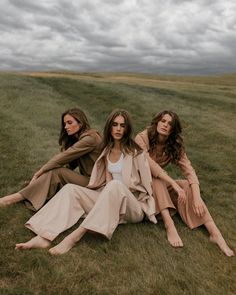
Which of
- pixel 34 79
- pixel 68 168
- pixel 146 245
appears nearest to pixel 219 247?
pixel 146 245

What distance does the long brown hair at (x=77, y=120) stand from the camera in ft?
24.0

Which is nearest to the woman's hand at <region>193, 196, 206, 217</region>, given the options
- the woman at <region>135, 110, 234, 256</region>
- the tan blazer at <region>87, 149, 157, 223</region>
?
the woman at <region>135, 110, 234, 256</region>

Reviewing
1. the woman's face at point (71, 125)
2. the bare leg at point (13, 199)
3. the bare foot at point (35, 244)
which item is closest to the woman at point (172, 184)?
the woman's face at point (71, 125)

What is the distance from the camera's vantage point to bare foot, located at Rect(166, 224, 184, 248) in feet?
21.1

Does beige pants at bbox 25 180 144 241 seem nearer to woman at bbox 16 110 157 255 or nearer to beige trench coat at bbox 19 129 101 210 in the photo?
woman at bbox 16 110 157 255

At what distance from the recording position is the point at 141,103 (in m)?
23.6

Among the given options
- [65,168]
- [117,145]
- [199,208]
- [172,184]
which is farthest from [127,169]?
[199,208]

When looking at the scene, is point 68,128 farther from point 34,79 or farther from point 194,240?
point 34,79

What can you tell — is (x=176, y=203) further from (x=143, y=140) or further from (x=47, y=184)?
(x=47, y=184)

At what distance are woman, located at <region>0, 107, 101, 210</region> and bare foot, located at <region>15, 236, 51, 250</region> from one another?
45.7 inches

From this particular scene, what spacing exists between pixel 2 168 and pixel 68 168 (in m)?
3.43

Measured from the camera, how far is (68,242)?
19.3ft

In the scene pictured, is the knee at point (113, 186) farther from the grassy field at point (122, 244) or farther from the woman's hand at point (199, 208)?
the woman's hand at point (199, 208)

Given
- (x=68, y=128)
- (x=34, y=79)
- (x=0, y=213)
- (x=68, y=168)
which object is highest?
(x=68, y=128)
